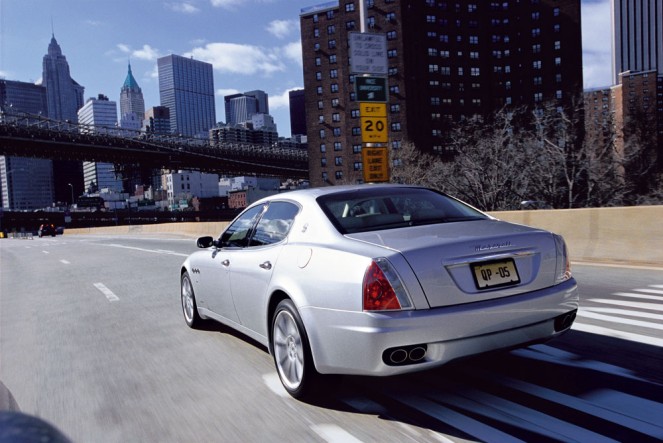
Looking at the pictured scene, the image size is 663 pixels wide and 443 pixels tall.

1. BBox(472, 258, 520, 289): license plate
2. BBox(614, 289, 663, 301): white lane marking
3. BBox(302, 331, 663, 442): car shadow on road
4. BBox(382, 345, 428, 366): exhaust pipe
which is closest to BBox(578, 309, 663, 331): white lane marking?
BBox(302, 331, 663, 442): car shadow on road

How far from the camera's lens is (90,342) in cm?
585

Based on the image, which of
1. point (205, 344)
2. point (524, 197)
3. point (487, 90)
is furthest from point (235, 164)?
point (205, 344)

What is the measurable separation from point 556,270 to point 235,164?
102m

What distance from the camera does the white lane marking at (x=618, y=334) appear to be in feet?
15.0

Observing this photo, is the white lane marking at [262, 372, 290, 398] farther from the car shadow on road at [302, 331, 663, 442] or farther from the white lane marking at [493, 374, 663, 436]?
the white lane marking at [493, 374, 663, 436]

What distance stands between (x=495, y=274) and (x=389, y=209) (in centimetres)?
118

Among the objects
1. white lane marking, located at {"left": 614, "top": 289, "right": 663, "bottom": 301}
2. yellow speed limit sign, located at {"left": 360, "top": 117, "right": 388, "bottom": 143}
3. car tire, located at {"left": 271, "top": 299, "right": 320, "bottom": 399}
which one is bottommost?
white lane marking, located at {"left": 614, "top": 289, "right": 663, "bottom": 301}

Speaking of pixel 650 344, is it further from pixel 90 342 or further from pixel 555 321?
pixel 90 342

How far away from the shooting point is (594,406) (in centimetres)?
324

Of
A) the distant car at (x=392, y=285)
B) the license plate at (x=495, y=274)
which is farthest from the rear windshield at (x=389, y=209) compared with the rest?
the license plate at (x=495, y=274)

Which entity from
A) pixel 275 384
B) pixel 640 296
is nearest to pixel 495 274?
pixel 275 384

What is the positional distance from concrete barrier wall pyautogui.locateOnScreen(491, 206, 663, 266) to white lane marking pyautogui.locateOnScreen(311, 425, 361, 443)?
7712 mm

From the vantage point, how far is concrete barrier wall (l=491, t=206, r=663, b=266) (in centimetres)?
897

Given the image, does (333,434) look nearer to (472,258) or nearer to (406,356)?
(406,356)
